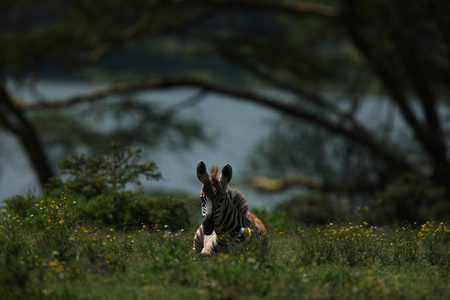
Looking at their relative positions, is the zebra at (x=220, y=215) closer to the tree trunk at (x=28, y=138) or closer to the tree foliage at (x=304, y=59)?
the tree foliage at (x=304, y=59)

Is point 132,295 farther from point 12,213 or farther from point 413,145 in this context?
point 413,145

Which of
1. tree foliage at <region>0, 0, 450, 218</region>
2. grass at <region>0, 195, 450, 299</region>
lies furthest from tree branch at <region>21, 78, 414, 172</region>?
grass at <region>0, 195, 450, 299</region>

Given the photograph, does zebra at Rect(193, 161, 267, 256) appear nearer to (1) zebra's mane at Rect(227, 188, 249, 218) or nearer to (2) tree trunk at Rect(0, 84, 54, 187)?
(1) zebra's mane at Rect(227, 188, 249, 218)

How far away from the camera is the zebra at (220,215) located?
654cm

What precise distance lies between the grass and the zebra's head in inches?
16.4

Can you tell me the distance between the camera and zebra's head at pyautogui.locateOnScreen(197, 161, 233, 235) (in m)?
6.46

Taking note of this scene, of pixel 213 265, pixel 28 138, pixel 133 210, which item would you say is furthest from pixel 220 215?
pixel 28 138

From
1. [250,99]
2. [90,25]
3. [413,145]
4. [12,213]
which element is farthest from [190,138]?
[12,213]

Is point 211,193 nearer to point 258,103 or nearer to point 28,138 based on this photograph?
point 258,103

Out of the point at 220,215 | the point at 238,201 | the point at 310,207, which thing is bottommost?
the point at 220,215

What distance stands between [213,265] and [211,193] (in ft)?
2.58

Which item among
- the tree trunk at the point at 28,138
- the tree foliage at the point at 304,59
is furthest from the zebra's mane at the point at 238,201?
the tree trunk at the point at 28,138

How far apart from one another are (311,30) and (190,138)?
245 inches

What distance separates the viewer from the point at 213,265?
6.32 metres
